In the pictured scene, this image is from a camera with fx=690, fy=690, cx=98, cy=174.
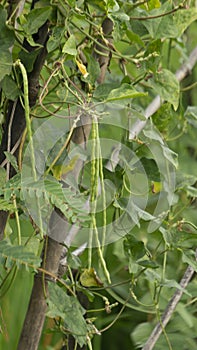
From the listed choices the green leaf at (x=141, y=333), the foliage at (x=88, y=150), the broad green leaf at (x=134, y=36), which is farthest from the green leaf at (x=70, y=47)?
the green leaf at (x=141, y=333)

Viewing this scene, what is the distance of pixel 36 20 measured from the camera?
2.22 ft

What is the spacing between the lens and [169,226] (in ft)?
2.83

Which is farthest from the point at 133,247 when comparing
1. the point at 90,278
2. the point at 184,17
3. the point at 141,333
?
the point at 141,333

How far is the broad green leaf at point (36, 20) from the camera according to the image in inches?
26.5

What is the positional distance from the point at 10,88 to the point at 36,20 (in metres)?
0.07

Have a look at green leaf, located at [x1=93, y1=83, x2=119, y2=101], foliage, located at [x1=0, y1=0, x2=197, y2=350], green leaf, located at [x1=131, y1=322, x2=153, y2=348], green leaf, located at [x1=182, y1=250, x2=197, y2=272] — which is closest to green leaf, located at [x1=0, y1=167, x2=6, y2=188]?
foliage, located at [x1=0, y1=0, x2=197, y2=350]

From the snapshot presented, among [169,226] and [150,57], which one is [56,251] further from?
[150,57]

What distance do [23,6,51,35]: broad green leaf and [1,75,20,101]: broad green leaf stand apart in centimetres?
5

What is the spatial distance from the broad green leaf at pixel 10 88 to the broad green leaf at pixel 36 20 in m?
0.05

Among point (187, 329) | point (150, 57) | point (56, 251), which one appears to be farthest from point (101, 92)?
point (187, 329)

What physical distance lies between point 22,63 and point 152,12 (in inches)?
7.1

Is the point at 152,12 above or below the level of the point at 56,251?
above

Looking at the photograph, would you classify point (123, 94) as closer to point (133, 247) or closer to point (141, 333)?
point (133, 247)

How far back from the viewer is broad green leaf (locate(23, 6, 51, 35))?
0.67 m
